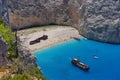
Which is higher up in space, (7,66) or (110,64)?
(7,66)

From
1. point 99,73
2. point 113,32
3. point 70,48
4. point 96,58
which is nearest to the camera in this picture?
point 99,73

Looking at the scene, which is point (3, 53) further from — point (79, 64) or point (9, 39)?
point (79, 64)

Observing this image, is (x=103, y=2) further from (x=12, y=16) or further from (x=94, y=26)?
(x=12, y=16)

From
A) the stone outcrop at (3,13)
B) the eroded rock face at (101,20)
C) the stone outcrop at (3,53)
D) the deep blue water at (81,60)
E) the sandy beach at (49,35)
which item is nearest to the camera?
the stone outcrop at (3,53)

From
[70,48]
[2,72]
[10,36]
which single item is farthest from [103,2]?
[2,72]

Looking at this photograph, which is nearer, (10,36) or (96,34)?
(10,36)

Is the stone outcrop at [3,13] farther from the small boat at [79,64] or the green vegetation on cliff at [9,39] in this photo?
the small boat at [79,64]

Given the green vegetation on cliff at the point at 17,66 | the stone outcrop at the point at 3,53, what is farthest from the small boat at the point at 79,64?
the stone outcrop at the point at 3,53
